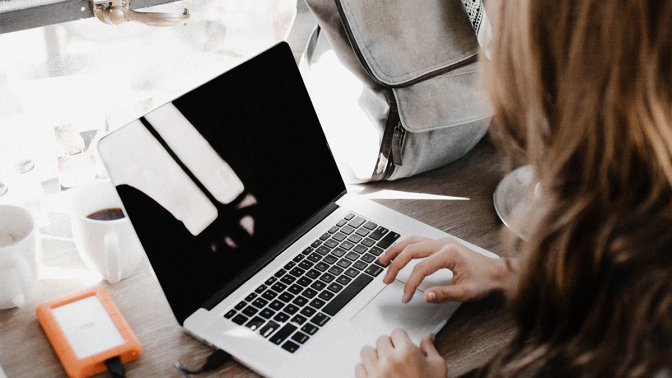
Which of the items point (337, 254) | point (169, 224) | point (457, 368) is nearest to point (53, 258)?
point (169, 224)

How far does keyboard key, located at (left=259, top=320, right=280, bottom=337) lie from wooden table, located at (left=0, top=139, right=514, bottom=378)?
5 centimetres

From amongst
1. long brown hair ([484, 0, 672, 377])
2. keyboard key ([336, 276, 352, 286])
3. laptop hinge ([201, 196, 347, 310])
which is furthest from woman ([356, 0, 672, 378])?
laptop hinge ([201, 196, 347, 310])

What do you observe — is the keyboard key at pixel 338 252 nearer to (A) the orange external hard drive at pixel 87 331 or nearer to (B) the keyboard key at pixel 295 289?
(B) the keyboard key at pixel 295 289

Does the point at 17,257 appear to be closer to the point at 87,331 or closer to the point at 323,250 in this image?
the point at 87,331

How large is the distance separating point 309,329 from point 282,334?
3cm

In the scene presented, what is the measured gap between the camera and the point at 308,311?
688 millimetres

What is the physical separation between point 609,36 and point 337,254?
0.46m

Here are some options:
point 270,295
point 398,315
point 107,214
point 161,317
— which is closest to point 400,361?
point 398,315

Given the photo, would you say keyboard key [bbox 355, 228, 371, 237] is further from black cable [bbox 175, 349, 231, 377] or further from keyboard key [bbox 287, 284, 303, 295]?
black cable [bbox 175, 349, 231, 377]

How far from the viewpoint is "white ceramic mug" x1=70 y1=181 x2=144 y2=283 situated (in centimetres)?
71

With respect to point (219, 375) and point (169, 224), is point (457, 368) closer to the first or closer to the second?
point (219, 375)

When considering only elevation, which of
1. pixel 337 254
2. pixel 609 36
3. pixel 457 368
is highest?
pixel 609 36

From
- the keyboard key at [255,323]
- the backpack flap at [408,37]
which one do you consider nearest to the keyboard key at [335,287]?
the keyboard key at [255,323]

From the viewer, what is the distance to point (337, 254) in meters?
0.78
